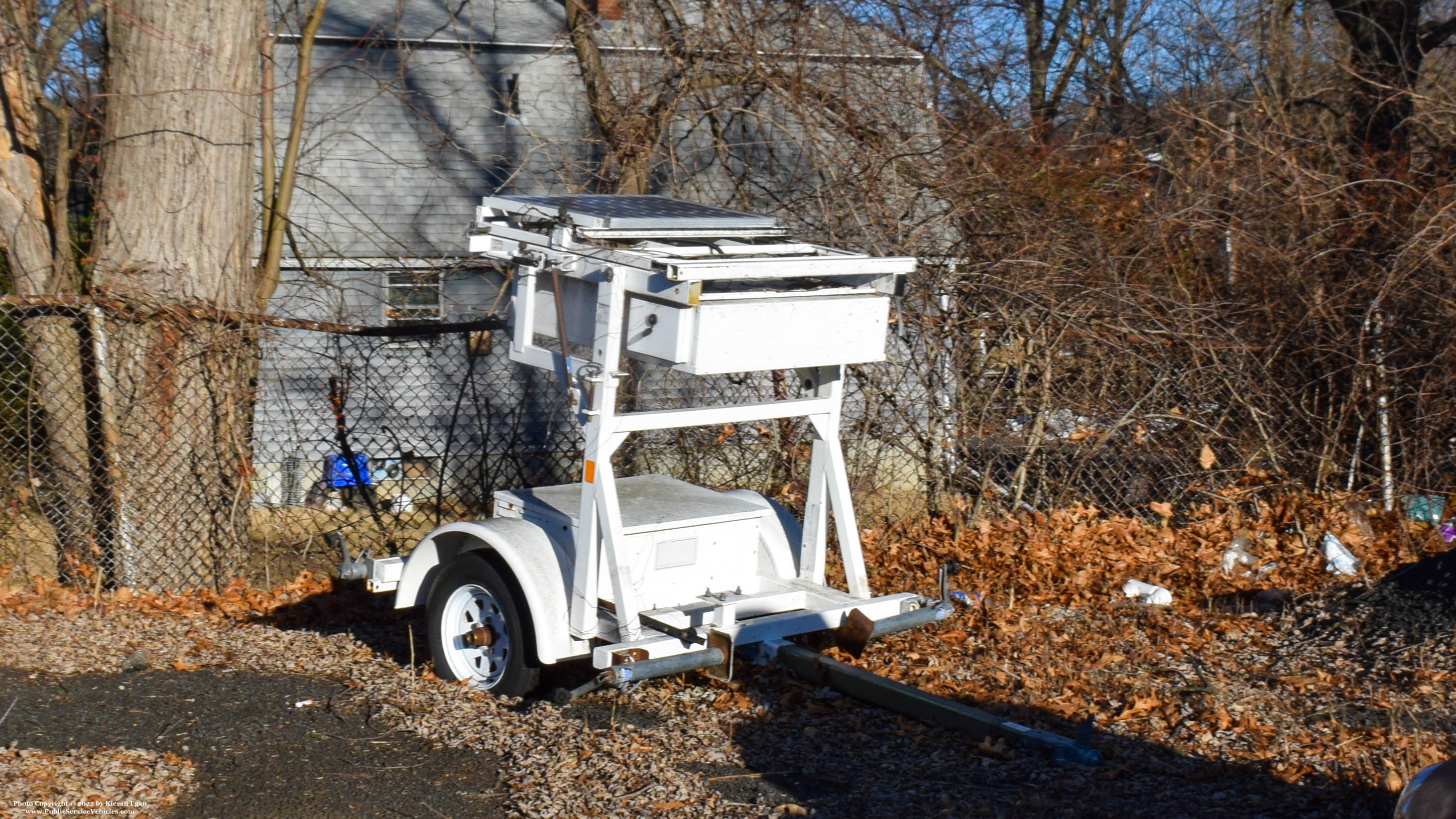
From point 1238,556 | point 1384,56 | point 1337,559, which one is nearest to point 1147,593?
point 1238,556

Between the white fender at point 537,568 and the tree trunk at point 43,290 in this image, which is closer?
the white fender at point 537,568

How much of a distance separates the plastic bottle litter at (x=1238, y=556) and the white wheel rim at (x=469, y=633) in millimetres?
3923

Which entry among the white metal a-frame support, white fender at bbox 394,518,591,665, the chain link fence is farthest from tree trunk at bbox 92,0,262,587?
the white metal a-frame support

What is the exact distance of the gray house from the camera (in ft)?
26.2

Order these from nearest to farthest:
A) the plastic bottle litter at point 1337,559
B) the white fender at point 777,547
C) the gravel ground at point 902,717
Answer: the gravel ground at point 902,717 → the white fender at point 777,547 → the plastic bottle litter at point 1337,559

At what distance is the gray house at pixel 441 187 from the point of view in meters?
7.98

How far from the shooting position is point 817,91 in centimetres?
839

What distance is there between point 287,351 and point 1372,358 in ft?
28.2

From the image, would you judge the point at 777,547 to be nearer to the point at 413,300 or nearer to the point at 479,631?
the point at 479,631

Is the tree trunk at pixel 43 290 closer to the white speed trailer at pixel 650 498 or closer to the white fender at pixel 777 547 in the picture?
the white speed trailer at pixel 650 498

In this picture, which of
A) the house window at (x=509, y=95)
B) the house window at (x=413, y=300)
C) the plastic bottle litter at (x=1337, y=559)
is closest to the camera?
the plastic bottle litter at (x=1337, y=559)

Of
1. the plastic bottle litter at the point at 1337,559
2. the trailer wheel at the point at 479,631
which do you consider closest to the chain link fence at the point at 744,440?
the plastic bottle litter at the point at 1337,559

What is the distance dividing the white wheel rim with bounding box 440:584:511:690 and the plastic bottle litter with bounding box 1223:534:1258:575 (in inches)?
154

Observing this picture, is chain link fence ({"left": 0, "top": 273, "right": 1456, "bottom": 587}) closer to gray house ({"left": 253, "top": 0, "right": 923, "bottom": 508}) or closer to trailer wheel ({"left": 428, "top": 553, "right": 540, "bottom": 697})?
gray house ({"left": 253, "top": 0, "right": 923, "bottom": 508})
